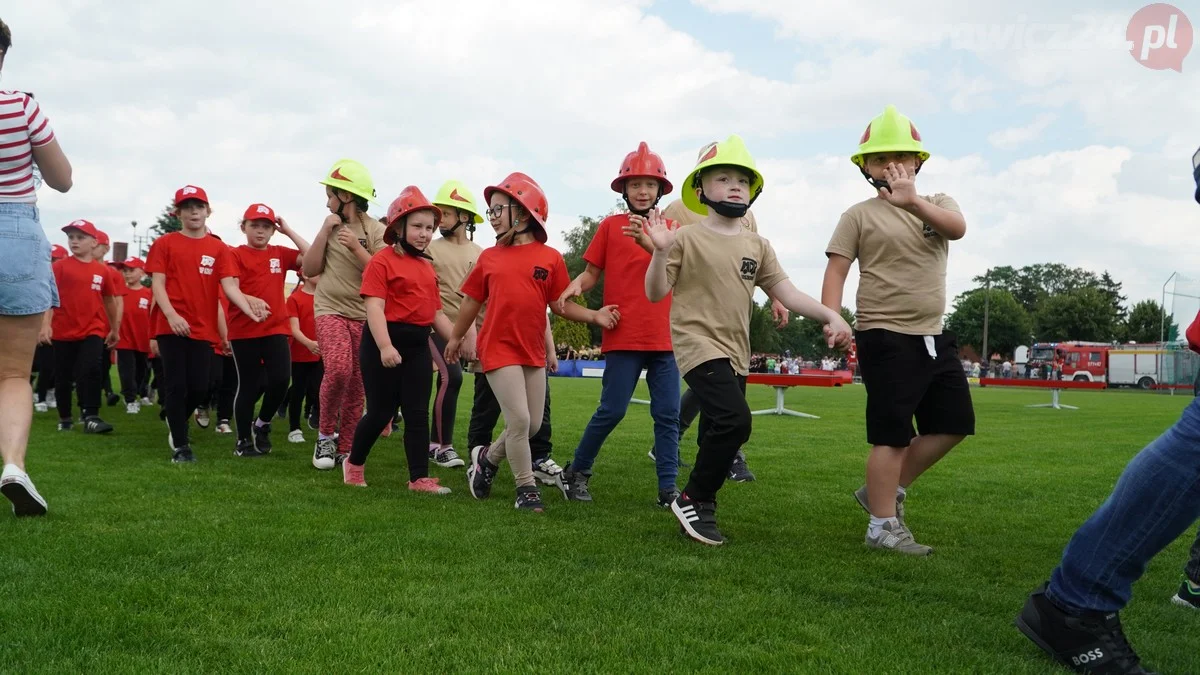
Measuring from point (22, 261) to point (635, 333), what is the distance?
3.29m

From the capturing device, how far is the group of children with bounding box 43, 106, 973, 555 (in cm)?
479

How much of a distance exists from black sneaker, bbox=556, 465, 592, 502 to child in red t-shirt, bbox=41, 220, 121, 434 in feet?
21.9

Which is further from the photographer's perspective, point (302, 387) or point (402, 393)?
point (302, 387)

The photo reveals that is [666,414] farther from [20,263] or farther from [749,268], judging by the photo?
[20,263]

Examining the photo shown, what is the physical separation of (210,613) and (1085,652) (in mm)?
2733

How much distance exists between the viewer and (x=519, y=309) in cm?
567

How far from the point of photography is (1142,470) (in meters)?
2.78

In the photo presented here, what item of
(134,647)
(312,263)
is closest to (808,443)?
(312,263)

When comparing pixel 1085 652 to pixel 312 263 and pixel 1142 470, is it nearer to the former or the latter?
pixel 1142 470

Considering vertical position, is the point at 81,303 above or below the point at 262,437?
above

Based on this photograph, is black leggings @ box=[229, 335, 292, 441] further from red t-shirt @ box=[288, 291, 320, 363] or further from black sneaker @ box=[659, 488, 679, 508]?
black sneaker @ box=[659, 488, 679, 508]

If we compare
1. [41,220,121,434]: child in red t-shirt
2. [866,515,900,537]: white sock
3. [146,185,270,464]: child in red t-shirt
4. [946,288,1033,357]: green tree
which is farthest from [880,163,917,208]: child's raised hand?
[946,288,1033,357]: green tree

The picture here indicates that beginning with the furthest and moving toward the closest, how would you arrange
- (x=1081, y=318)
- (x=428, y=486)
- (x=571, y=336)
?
1. (x=1081, y=318)
2. (x=571, y=336)
3. (x=428, y=486)

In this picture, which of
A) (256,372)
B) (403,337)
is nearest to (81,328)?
(256,372)
